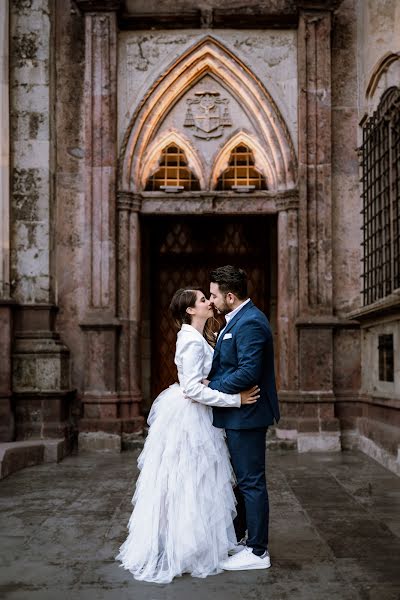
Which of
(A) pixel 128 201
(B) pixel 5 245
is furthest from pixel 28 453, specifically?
(A) pixel 128 201

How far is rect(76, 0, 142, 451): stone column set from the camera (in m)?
8.93

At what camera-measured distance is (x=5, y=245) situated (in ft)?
28.6

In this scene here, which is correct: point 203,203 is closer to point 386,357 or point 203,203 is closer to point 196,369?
point 386,357

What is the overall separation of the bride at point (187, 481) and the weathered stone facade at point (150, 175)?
4728mm

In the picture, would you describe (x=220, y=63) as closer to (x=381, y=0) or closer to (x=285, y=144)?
(x=285, y=144)

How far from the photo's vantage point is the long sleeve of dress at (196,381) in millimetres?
4016

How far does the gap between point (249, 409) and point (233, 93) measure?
647 centimetres

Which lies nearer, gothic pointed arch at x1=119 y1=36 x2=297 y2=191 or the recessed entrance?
gothic pointed arch at x1=119 y1=36 x2=297 y2=191

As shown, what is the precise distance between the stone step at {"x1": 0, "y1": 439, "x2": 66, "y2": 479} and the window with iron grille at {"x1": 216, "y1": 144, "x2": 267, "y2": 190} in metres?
4.12

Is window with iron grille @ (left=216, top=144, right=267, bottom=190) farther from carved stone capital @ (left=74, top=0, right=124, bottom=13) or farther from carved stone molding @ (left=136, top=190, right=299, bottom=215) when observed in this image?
carved stone capital @ (left=74, top=0, right=124, bottom=13)

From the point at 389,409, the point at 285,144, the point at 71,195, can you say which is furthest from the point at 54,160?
the point at 389,409

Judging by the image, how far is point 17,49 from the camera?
9.11 metres

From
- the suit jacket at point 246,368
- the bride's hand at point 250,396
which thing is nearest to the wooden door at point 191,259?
the suit jacket at point 246,368

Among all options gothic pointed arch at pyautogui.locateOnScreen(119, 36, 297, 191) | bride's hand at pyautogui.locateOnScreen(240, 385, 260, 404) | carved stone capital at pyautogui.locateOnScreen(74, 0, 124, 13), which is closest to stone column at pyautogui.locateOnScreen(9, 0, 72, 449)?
carved stone capital at pyautogui.locateOnScreen(74, 0, 124, 13)
